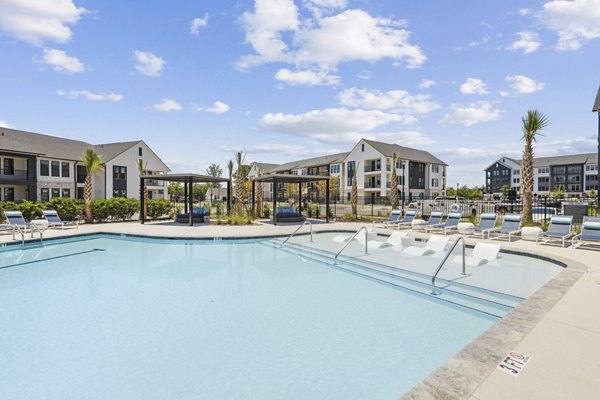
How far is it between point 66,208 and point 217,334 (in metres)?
17.9

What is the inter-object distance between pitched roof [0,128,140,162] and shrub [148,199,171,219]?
13.6 metres

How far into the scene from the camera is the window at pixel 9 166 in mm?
27433

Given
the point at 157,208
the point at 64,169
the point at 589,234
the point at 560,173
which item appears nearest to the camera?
the point at 589,234

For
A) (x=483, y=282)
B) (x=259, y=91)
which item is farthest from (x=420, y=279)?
(x=259, y=91)

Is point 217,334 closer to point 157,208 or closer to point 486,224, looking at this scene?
point 486,224

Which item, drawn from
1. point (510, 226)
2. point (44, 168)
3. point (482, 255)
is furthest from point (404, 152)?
point (44, 168)

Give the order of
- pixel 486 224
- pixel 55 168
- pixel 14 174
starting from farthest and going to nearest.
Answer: pixel 55 168 → pixel 14 174 → pixel 486 224

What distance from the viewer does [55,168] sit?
3123cm

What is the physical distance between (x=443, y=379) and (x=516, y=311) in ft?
8.20

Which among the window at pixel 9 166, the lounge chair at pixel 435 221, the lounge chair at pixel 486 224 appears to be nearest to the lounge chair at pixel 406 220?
the lounge chair at pixel 435 221

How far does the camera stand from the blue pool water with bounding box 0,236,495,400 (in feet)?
12.5

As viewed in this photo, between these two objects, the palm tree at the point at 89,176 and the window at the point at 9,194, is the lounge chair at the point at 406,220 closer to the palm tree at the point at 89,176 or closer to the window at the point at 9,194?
the palm tree at the point at 89,176

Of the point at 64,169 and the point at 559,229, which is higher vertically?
the point at 64,169

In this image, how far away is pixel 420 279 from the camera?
7.93m
